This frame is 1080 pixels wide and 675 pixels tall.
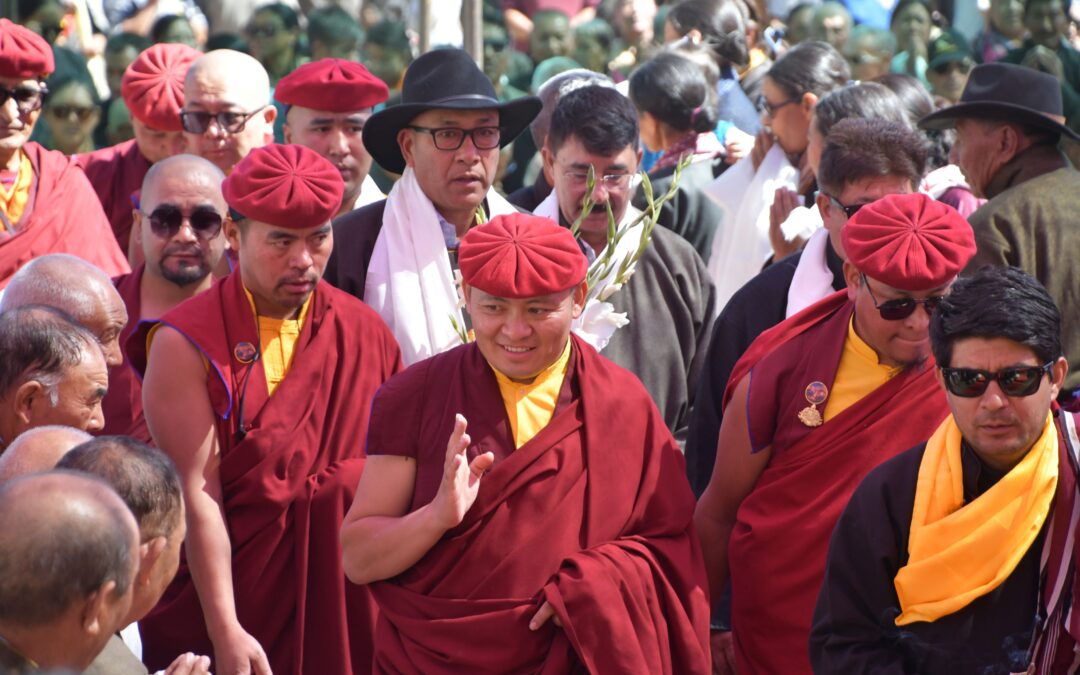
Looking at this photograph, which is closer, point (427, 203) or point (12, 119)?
point (427, 203)

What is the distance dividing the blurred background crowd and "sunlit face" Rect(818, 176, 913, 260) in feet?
6.44

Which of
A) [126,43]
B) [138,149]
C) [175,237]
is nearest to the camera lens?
[175,237]

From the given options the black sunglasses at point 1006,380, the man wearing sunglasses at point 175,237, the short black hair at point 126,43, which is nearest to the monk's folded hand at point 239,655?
the man wearing sunglasses at point 175,237

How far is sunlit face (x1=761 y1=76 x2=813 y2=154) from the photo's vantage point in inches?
263

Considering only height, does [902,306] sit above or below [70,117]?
above

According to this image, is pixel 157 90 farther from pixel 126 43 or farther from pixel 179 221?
pixel 126 43

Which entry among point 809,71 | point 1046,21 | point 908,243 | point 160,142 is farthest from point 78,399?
point 1046,21

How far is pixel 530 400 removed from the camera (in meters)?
4.12

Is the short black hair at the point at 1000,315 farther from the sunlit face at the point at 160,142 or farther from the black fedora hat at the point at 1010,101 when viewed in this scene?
the sunlit face at the point at 160,142

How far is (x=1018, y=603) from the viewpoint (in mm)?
3664

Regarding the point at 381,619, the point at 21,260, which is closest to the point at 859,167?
the point at 381,619

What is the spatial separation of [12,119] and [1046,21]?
20.5ft

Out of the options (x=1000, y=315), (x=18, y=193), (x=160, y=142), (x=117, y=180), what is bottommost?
(x=117, y=180)

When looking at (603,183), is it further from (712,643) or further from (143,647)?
(143,647)
